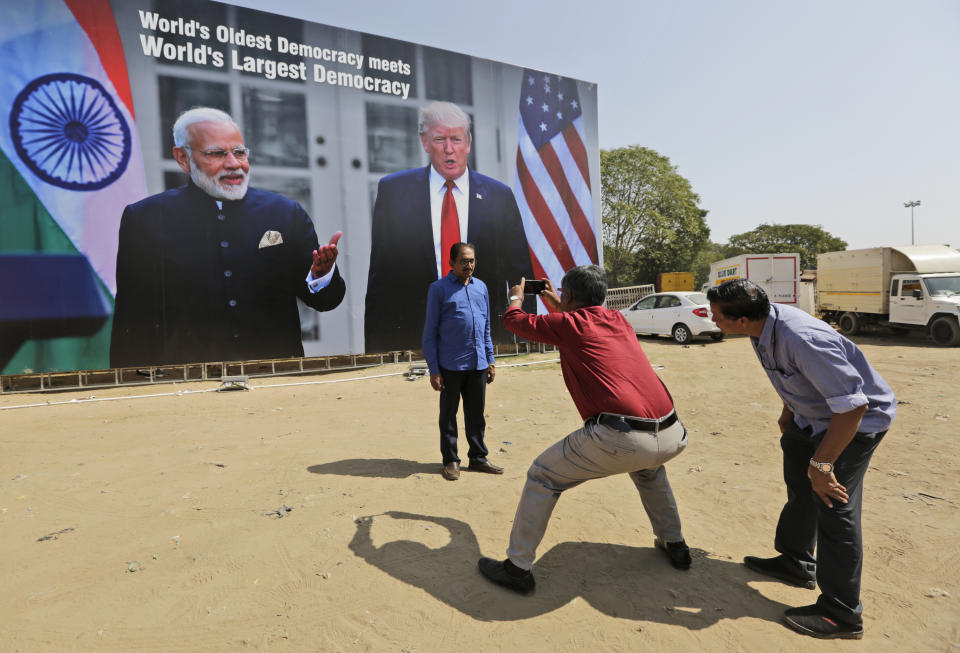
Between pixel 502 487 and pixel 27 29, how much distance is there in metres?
11.2

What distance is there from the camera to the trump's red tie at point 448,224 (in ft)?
41.0

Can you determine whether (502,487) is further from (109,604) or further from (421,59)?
(421,59)

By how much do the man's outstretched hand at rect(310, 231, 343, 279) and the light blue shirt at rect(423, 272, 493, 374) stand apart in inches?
286

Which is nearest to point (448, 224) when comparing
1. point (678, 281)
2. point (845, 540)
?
point (845, 540)

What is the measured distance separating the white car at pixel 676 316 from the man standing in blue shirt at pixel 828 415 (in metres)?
12.0

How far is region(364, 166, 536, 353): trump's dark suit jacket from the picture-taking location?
11.8 m

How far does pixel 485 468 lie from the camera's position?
4.61m

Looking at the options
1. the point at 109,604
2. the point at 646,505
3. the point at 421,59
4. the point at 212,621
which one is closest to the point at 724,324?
the point at 646,505

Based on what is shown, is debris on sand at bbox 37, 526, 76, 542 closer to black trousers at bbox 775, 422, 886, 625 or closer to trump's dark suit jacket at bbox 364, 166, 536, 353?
black trousers at bbox 775, 422, 886, 625

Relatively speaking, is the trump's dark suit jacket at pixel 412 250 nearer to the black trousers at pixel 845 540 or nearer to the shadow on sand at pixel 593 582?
the shadow on sand at pixel 593 582

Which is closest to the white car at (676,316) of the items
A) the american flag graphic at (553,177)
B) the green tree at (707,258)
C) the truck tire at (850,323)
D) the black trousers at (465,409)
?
the american flag graphic at (553,177)

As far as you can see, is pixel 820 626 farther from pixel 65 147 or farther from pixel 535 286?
pixel 65 147

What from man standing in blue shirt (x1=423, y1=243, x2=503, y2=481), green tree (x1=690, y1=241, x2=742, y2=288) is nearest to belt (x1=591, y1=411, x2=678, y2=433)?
man standing in blue shirt (x1=423, y1=243, x2=503, y2=481)

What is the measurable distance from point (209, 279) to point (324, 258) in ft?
7.37
